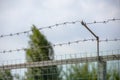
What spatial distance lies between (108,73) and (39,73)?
1604 millimetres

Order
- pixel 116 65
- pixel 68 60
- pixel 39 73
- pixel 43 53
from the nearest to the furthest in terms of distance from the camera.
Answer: pixel 116 65 → pixel 68 60 → pixel 39 73 → pixel 43 53

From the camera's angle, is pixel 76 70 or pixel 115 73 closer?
pixel 115 73

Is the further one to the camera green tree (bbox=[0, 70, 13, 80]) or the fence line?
green tree (bbox=[0, 70, 13, 80])

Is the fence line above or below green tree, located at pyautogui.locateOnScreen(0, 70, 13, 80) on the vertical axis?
above

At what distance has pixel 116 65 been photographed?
7.72 metres

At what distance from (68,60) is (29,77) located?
113cm

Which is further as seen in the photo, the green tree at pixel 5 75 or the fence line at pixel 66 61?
the green tree at pixel 5 75

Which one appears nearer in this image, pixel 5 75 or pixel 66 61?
pixel 66 61

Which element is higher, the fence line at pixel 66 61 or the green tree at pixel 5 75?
the fence line at pixel 66 61

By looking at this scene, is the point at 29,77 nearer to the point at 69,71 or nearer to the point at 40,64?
the point at 40,64

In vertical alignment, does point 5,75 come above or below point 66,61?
below

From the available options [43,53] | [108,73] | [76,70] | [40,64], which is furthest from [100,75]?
[43,53]

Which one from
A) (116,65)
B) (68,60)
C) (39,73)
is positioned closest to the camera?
(116,65)

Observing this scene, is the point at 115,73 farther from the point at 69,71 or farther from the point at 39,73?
the point at 39,73
